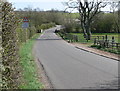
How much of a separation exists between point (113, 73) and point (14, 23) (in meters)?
6.02

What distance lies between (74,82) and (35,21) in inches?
2259

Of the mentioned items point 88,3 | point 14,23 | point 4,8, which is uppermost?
point 88,3

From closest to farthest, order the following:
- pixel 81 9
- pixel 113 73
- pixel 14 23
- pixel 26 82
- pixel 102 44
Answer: pixel 14 23
pixel 26 82
pixel 113 73
pixel 102 44
pixel 81 9

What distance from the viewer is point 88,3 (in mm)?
39531

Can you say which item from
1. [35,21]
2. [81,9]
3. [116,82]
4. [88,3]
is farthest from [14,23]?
[35,21]

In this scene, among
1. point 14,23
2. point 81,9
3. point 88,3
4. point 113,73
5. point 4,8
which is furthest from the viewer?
point 81,9

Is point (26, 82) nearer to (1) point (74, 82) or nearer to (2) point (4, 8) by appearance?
(1) point (74, 82)

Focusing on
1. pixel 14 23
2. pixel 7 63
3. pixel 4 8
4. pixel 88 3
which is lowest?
pixel 7 63

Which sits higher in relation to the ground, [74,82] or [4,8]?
[4,8]

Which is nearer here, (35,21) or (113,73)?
(113,73)

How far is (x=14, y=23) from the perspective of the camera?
6.17 meters

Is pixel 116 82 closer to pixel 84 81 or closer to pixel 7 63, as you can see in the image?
pixel 84 81

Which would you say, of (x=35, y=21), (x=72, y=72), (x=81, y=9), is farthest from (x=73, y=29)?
(x=72, y=72)

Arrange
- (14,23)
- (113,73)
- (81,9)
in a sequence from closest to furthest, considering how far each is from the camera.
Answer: (14,23) → (113,73) → (81,9)
